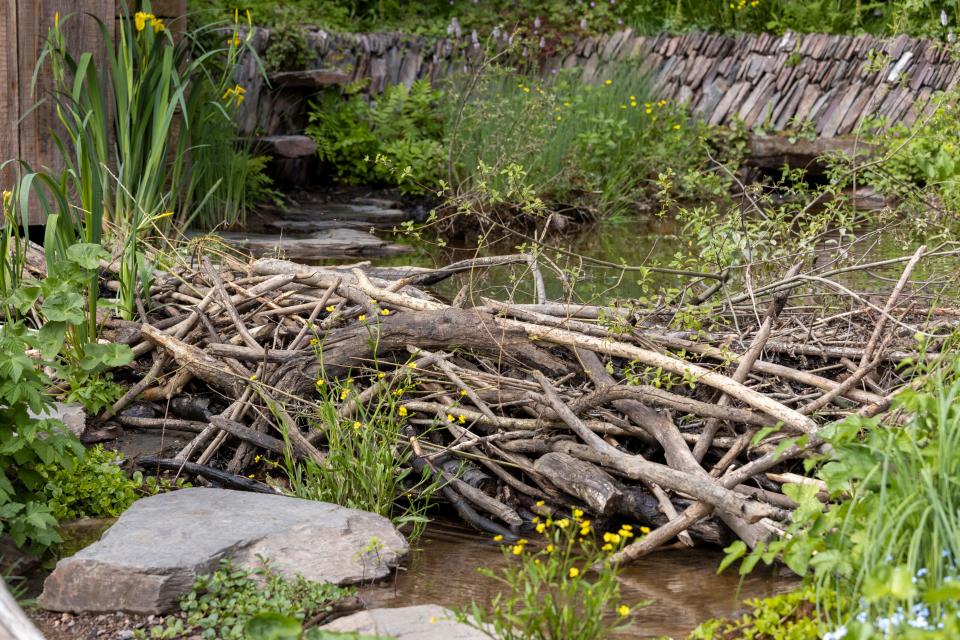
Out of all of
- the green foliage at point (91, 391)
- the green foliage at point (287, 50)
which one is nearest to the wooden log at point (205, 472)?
the green foliage at point (91, 391)

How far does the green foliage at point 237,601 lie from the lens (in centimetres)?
287

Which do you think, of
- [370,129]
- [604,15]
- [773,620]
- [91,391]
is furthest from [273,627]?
[604,15]

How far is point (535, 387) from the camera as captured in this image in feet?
13.4

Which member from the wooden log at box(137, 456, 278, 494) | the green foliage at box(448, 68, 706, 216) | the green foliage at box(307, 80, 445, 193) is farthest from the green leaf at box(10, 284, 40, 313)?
the green foliage at box(307, 80, 445, 193)

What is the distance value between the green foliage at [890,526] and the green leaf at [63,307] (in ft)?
6.87

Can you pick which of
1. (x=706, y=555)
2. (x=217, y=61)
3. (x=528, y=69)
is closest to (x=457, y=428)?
(x=706, y=555)

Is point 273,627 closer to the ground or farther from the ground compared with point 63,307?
closer to the ground

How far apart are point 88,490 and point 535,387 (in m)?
1.61

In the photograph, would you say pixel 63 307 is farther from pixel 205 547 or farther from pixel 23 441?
pixel 205 547

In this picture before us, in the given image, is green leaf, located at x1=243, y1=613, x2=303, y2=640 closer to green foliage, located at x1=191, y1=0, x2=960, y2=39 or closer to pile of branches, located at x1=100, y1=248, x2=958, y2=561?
pile of branches, located at x1=100, y1=248, x2=958, y2=561

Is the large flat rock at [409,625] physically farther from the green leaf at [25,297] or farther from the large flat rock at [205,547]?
the green leaf at [25,297]

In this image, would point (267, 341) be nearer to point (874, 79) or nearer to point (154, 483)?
point (154, 483)

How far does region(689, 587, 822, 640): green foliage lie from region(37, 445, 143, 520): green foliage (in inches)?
80.1

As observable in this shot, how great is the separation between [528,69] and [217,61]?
4599 millimetres
